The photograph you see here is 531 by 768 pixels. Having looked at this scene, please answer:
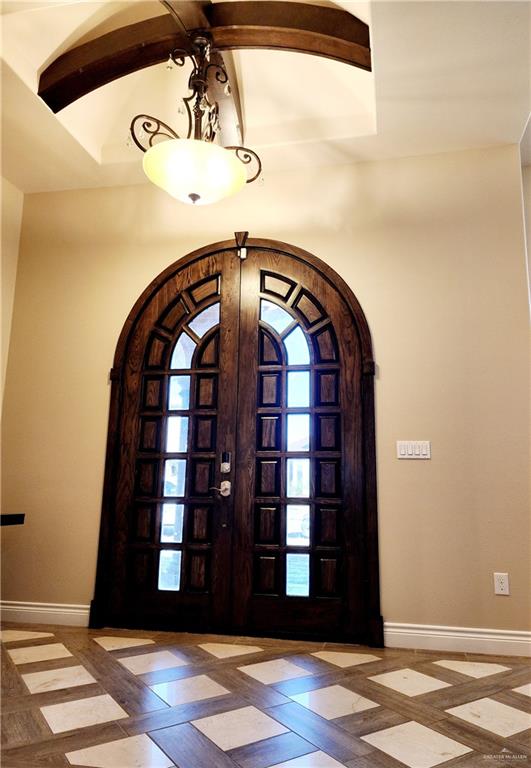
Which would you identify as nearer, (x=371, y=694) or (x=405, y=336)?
(x=371, y=694)

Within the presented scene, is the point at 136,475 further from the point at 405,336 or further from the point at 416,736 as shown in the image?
the point at 416,736

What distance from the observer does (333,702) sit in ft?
6.96

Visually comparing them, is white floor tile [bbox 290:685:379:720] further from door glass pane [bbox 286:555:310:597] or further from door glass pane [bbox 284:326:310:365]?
door glass pane [bbox 284:326:310:365]

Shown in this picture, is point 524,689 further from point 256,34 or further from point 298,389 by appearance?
point 256,34

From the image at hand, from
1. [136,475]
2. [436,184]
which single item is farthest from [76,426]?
[436,184]

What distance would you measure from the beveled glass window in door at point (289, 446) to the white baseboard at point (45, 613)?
1181mm

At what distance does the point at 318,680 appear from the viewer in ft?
7.80

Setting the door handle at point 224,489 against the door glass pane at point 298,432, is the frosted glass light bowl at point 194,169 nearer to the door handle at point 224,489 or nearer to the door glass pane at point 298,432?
the door glass pane at point 298,432

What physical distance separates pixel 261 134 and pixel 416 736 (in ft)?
11.1

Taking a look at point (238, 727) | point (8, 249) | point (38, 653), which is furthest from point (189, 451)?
point (8, 249)

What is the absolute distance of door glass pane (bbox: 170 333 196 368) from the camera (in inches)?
140

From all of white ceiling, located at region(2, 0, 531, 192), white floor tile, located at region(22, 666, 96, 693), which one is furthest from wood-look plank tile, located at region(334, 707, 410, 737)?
white ceiling, located at region(2, 0, 531, 192)

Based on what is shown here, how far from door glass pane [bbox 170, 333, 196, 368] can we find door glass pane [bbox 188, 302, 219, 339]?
0.27ft

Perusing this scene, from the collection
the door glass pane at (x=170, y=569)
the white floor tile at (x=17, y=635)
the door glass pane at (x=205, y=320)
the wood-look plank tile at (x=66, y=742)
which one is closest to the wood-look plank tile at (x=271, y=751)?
the wood-look plank tile at (x=66, y=742)
